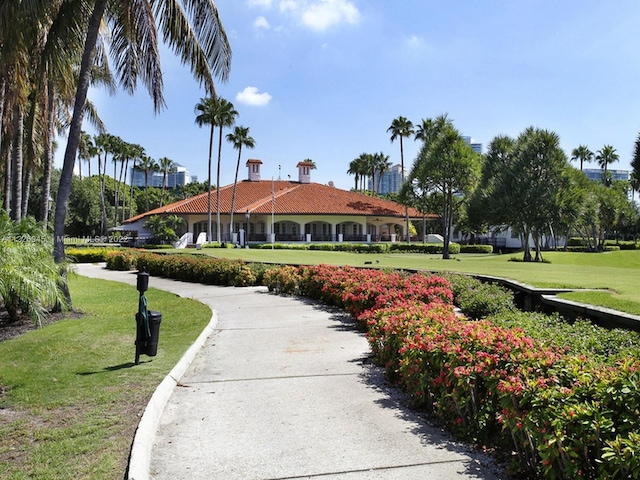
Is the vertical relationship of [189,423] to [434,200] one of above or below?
below

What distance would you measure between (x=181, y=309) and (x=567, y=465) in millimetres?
10495

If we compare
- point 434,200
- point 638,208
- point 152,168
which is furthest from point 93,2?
point 152,168

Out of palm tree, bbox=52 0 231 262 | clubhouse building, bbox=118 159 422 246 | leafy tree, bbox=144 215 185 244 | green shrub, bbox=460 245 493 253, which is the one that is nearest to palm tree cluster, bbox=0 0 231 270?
palm tree, bbox=52 0 231 262

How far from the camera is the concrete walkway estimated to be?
3.99m

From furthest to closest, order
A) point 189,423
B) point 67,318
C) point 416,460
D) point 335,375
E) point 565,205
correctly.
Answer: point 565,205 → point 67,318 → point 335,375 → point 189,423 → point 416,460

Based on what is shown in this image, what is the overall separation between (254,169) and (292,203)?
13224 mm

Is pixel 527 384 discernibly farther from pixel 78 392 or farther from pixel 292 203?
pixel 292 203

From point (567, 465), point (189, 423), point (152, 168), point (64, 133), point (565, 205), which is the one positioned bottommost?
point (189, 423)

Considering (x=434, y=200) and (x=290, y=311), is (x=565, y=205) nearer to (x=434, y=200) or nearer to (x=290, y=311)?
(x=434, y=200)

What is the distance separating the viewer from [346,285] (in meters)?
11.9

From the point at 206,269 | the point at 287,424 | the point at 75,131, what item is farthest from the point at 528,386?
the point at 206,269

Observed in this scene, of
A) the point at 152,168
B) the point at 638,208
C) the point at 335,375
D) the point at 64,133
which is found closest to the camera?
the point at 335,375

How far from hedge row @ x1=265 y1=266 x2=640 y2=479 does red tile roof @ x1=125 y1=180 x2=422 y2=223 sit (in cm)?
4427

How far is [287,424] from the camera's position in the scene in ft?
16.3
